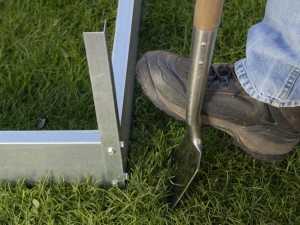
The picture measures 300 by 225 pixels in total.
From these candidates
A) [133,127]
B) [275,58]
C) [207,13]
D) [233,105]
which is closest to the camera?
[207,13]

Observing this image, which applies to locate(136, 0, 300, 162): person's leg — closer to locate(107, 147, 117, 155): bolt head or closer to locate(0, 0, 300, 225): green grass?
locate(0, 0, 300, 225): green grass

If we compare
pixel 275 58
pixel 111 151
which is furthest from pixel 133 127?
pixel 275 58

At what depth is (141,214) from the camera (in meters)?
1.59

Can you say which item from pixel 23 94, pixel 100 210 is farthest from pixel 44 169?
pixel 23 94

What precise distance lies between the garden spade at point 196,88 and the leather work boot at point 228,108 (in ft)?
0.31

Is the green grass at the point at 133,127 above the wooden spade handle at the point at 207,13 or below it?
below

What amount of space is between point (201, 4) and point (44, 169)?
0.65m

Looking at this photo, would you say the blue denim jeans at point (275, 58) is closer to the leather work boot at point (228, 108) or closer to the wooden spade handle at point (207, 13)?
the leather work boot at point (228, 108)

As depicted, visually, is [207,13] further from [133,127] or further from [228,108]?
[133,127]

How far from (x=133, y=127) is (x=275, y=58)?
57 cm

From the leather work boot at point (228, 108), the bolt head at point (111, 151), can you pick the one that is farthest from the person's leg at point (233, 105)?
the bolt head at point (111, 151)

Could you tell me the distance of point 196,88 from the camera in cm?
146

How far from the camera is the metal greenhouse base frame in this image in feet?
4.64

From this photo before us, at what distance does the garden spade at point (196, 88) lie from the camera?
50.3 inches
